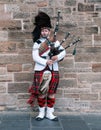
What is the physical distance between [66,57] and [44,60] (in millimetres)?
733

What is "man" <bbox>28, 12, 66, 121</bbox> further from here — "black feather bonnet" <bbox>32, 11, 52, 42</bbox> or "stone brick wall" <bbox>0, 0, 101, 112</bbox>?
"stone brick wall" <bbox>0, 0, 101, 112</bbox>

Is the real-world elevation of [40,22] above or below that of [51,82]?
above

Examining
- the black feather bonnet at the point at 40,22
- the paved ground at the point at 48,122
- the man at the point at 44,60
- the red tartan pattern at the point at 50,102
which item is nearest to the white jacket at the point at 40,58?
the man at the point at 44,60

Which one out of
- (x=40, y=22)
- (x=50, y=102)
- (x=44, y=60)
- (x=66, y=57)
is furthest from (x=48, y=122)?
(x=40, y=22)

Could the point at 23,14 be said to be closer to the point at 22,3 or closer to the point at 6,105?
the point at 22,3

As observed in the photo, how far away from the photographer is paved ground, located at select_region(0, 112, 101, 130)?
551 cm

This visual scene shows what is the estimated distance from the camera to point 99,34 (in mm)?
6348

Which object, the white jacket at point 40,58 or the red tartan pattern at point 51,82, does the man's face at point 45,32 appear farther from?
the red tartan pattern at point 51,82

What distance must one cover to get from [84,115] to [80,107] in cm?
16

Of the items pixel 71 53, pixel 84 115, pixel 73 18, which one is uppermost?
pixel 73 18

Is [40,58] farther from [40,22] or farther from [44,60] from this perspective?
[40,22]

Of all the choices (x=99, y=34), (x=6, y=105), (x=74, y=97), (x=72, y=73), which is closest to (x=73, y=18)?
(x=99, y=34)

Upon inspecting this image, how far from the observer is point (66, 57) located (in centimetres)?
632

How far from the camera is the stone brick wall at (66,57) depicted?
6.25 m
